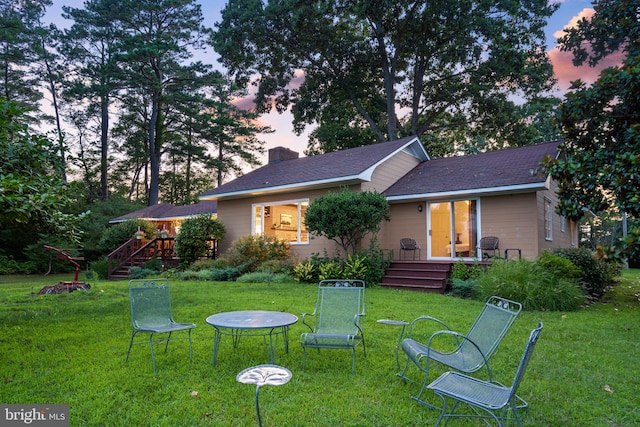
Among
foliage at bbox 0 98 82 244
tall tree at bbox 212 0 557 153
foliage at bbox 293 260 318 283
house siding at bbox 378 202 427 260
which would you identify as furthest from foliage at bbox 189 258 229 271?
tall tree at bbox 212 0 557 153

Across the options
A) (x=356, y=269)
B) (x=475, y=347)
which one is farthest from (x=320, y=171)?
(x=475, y=347)

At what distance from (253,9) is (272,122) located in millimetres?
10982

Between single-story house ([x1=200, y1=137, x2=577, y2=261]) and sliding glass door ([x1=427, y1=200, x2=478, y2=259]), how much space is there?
1.2 inches

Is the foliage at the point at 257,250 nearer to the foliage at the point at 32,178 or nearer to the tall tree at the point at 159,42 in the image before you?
the foliage at the point at 32,178

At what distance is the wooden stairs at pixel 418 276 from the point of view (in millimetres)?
10527

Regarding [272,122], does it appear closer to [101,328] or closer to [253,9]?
[253,9]

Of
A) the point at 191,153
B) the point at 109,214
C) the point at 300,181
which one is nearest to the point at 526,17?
the point at 300,181

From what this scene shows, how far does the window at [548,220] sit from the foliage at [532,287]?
3.78m

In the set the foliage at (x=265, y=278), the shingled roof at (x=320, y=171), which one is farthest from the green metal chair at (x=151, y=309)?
the shingled roof at (x=320, y=171)

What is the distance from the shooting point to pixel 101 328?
19.8 feet

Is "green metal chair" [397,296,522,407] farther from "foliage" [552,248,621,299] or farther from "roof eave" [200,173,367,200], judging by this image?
"roof eave" [200,173,367,200]

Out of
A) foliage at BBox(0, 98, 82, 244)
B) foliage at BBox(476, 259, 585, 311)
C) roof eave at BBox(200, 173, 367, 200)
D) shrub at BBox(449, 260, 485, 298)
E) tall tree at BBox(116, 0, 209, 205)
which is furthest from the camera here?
tall tree at BBox(116, 0, 209, 205)

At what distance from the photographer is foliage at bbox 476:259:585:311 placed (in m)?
7.91

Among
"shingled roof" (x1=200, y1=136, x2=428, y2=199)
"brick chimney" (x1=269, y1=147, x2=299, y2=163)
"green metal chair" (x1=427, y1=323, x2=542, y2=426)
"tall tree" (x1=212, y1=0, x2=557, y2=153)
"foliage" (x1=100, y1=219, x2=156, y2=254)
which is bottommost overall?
"green metal chair" (x1=427, y1=323, x2=542, y2=426)
